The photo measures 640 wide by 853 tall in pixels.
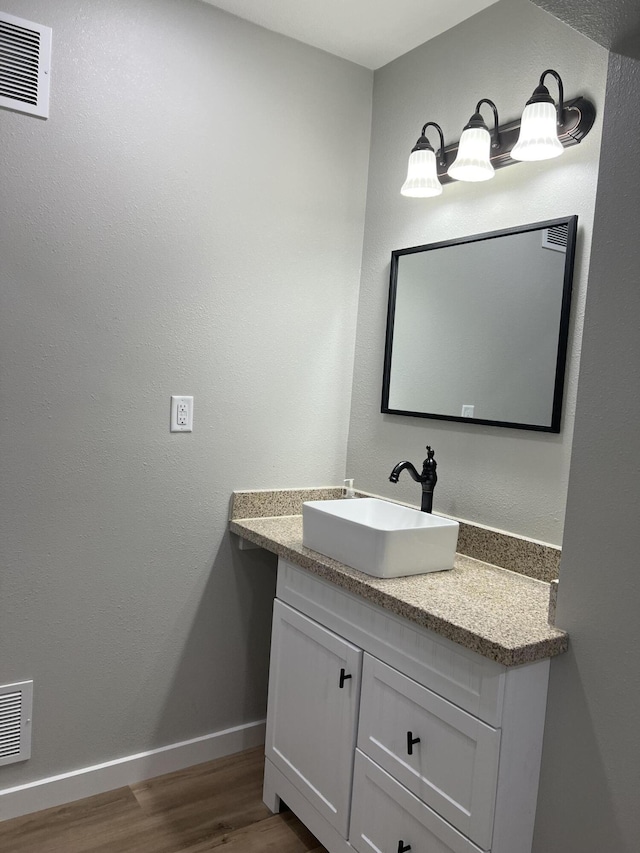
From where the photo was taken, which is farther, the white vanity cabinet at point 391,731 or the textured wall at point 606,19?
the white vanity cabinet at point 391,731

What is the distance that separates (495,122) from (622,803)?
68.3 inches

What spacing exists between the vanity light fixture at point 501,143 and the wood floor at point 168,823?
6.59 feet

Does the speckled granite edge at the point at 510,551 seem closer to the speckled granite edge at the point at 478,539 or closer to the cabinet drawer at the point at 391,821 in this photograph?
the speckled granite edge at the point at 478,539

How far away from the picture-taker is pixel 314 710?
1956 mm

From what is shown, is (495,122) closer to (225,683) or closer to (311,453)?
(311,453)

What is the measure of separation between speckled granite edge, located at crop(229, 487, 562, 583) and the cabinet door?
404 millimetres

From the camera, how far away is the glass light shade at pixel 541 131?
177cm

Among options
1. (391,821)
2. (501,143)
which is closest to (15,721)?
(391,821)

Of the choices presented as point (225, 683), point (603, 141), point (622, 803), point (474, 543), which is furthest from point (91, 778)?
point (603, 141)

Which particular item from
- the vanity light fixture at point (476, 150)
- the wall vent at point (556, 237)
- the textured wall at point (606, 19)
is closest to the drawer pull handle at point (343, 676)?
the wall vent at point (556, 237)

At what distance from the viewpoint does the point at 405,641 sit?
1.64m

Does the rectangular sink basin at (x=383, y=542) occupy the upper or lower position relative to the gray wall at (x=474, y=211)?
lower

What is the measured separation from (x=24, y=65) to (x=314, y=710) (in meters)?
1.99

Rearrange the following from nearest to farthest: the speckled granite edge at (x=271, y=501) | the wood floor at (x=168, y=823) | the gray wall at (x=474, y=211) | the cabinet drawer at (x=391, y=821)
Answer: the cabinet drawer at (x=391, y=821), the gray wall at (x=474, y=211), the wood floor at (x=168, y=823), the speckled granite edge at (x=271, y=501)
